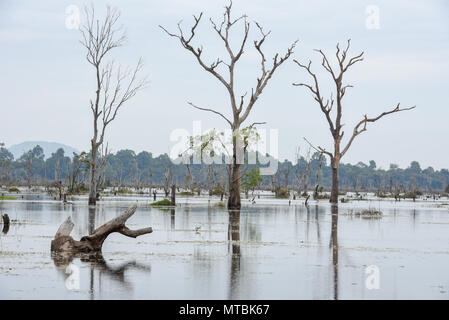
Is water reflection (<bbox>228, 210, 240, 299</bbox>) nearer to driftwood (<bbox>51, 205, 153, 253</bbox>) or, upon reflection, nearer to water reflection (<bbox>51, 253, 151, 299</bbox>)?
water reflection (<bbox>51, 253, 151, 299</bbox>)

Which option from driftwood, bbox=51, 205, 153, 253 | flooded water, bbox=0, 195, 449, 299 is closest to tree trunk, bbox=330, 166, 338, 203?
flooded water, bbox=0, 195, 449, 299

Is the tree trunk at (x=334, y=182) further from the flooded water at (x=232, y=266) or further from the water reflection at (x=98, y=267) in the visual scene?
the water reflection at (x=98, y=267)

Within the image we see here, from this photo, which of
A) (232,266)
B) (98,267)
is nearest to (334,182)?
(232,266)

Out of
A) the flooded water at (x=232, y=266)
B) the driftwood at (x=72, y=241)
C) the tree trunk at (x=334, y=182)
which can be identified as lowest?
the flooded water at (x=232, y=266)

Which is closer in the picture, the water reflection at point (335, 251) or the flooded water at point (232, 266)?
the flooded water at point (232, 266)

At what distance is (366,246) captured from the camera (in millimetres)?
17062

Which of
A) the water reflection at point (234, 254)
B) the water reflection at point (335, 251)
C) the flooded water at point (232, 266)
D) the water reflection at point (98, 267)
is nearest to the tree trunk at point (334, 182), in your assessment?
the water reflection at point (335, 251)

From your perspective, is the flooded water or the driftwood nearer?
the flooded water

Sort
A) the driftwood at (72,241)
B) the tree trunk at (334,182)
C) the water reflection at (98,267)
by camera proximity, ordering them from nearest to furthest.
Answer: the water reflection at (98,267)
the driftwood at (72,241)
the tree trunk at (334,182)

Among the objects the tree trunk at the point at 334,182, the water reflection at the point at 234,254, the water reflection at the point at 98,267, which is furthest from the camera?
the tree trunk at the point at 334,182

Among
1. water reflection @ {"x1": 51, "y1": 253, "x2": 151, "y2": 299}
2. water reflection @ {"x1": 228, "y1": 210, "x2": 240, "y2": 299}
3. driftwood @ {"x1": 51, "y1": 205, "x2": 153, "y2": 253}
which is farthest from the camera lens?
driftwood @ {"x1": 51, "y1": 205, "x2": 153, "y2": 253}

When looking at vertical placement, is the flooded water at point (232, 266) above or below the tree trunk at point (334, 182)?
below

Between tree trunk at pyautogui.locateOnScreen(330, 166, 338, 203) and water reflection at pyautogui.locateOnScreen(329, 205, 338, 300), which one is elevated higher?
tree trunk at pyautogui.locateOnScreen(330, 166, 338, 203)
